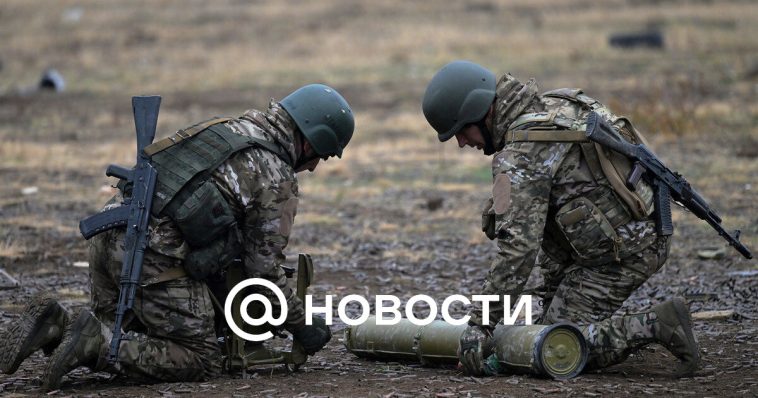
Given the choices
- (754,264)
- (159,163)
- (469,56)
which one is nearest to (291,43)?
(469,56)

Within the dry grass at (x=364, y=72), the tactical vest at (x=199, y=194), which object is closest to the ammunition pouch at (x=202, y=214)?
the tactical vest at (x=199, y=194)

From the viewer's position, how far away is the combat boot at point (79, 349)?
20.0 feet

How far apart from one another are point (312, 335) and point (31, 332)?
1.59m

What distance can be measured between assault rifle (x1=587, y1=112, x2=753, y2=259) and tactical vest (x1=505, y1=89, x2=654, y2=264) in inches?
2.8

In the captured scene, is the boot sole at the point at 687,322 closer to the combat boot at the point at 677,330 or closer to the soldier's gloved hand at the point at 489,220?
the combat boot at the point at 677,330

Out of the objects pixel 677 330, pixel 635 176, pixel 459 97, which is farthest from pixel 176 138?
pixel 677 330

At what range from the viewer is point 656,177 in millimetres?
6703

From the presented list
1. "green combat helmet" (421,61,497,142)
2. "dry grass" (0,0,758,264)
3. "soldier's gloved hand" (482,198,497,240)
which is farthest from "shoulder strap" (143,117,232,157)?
"dry grass" (0,0,758,264)

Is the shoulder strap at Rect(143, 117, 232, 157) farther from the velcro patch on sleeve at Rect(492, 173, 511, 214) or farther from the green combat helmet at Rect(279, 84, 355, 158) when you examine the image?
the velcro patch on sleeve at Rect(492, 173, 511, 214)

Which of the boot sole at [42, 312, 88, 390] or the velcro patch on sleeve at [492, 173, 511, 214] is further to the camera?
the velcro patch on sleeve at [492, 173, 511, 214]

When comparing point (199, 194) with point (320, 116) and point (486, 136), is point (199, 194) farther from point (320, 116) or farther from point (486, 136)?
point (486, 136)

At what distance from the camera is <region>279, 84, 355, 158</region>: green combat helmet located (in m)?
6.63

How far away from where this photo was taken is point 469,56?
31094 mm

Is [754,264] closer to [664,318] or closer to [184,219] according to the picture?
[664,318]
